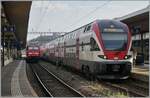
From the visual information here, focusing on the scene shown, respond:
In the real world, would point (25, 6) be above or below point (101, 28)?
above

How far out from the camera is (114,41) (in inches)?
755

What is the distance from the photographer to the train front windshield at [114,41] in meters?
19.1

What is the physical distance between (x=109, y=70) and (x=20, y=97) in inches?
228

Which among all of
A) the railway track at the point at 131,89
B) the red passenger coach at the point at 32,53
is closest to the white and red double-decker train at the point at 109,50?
the railway track at the point at 131,89

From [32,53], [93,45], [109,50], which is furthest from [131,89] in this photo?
[32,53]

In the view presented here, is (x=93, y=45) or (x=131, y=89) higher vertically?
(x=93, y=45)

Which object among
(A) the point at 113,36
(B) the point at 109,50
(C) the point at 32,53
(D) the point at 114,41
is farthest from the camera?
(C) the point at 32,53

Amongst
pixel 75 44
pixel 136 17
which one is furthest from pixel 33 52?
pixel 75 44

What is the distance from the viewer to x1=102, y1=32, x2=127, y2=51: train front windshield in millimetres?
19078

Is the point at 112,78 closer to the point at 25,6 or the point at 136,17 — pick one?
the point at 25,6

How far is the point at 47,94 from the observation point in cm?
1627

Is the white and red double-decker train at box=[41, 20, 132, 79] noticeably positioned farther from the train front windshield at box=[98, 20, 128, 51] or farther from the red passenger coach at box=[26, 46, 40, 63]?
the red passenger coach at box=[26, 46, 40, 63]

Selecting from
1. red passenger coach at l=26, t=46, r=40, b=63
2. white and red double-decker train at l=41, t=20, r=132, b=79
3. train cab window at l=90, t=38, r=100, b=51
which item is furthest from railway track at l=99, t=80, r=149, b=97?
red passenger coach at l=26, t=46, r=40, b=63

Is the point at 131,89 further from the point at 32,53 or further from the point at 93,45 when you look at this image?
the point at 32,53
